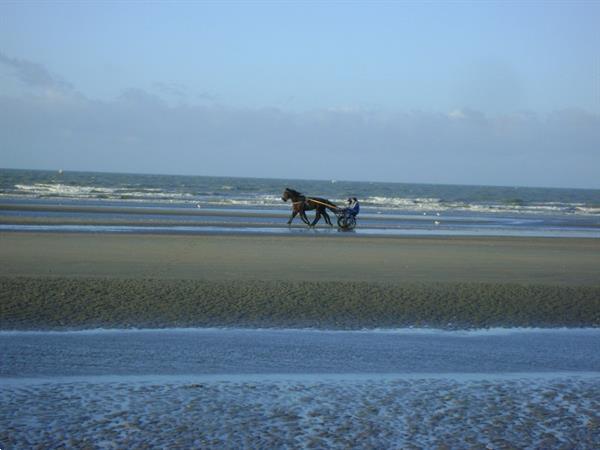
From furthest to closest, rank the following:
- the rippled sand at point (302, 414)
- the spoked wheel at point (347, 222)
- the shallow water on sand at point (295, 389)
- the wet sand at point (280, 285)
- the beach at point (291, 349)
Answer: the spoked wheel at point (347, 222) < the wet sand at point (280, 285) < the beach at point (291, 349) < the shallow water on sand at point (295, 389) < the rippled sand at point (302, 414)

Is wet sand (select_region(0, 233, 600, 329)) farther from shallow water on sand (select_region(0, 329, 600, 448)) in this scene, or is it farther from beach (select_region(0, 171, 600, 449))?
shallow water on sand (select_region(0, 329, 600, 448))

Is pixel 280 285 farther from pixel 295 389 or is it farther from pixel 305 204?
pixel 305 204

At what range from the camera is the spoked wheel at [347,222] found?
27.3 m

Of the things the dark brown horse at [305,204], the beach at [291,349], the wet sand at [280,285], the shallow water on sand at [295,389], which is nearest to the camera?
the shallow water on sand at [295,389]

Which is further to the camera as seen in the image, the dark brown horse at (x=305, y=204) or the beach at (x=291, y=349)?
the dark brown horse at (x=305, y=204)

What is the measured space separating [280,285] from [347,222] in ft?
49.9

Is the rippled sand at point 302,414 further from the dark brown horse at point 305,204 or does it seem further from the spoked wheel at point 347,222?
the dark brown horse at point 305,204

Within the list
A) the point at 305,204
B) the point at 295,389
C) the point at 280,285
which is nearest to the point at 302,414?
the point at 295,389

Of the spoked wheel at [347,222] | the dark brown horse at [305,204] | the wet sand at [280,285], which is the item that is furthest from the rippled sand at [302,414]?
the dark brown horse at [305,204]

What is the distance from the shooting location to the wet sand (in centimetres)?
1030

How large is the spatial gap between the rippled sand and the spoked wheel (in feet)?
66.2

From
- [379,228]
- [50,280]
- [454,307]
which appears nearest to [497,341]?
[454,307]

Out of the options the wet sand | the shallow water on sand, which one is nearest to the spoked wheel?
the wet sand

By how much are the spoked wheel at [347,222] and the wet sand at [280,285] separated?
7.48 m
